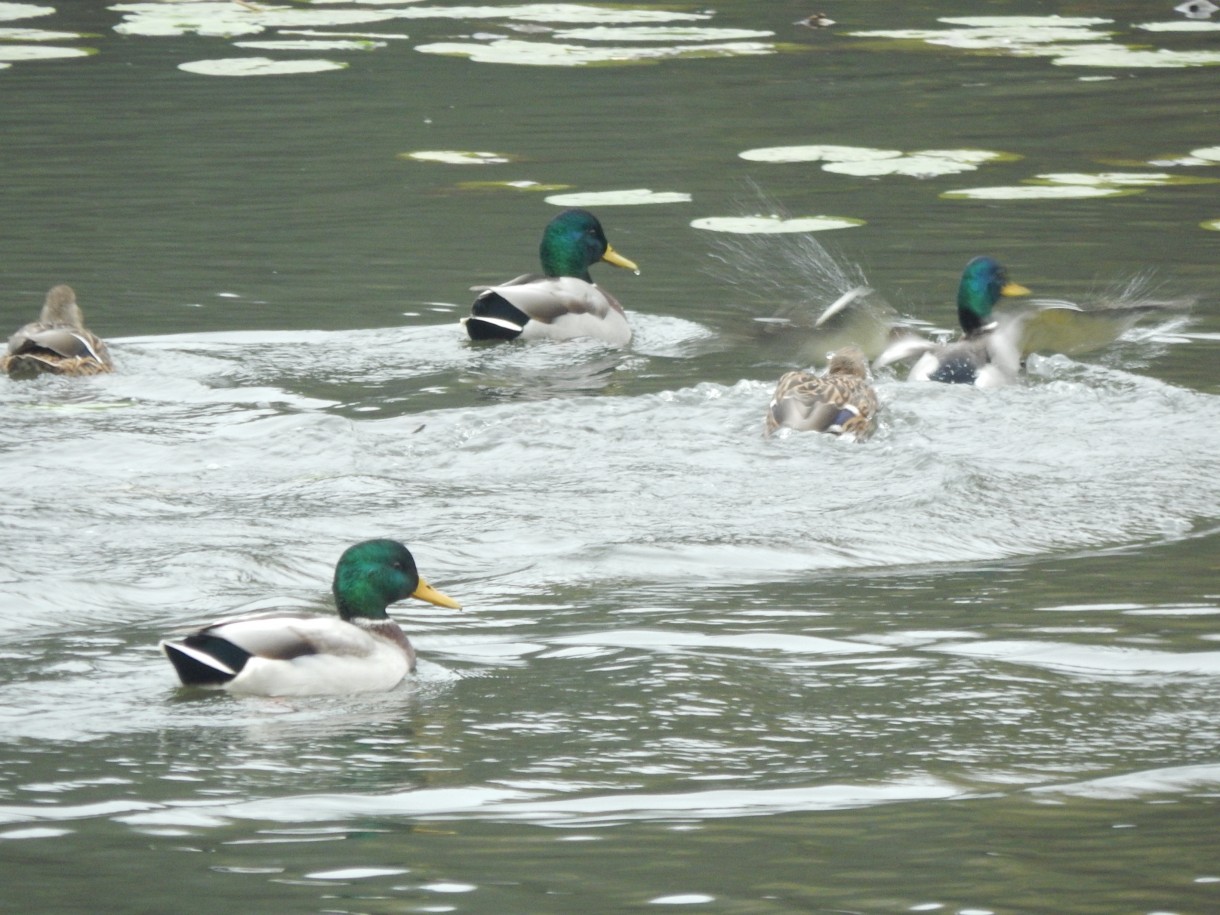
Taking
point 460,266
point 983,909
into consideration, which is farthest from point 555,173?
point 983,909

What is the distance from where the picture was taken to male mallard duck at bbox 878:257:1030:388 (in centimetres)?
964

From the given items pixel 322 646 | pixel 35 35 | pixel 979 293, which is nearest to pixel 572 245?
pixel 979 293

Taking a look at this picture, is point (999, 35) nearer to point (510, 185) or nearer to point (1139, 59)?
point (1139, 59)

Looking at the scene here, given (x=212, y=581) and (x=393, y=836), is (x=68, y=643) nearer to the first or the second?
(x=212, y=581)

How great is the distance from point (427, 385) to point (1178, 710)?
492 cm

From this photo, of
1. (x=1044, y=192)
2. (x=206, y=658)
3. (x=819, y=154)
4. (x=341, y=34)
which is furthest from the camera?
(x=341, y=34)

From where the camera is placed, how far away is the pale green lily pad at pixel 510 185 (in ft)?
46.4

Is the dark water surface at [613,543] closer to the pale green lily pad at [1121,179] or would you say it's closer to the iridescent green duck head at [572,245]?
the pale green lily pad at [1121,179]

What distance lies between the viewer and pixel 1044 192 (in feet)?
43.6

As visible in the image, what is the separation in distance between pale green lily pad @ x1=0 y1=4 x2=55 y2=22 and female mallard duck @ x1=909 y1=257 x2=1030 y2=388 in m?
15.0

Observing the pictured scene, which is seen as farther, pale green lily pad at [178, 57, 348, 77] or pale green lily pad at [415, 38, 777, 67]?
pale green lily pad at [415, 38, 777, 67]

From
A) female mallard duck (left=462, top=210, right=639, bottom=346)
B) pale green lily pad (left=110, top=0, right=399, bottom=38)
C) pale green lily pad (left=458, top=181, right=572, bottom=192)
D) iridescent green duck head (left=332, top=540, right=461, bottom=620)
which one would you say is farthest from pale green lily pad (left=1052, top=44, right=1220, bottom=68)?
iridescent green duck head (left=332, top=540, right=461, bottom=620)

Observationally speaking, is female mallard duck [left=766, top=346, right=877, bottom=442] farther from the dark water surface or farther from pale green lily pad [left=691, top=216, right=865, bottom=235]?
pale green lily pad [left=691, top=216, right=865, bottom=235]

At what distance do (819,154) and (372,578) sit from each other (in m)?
8.86
